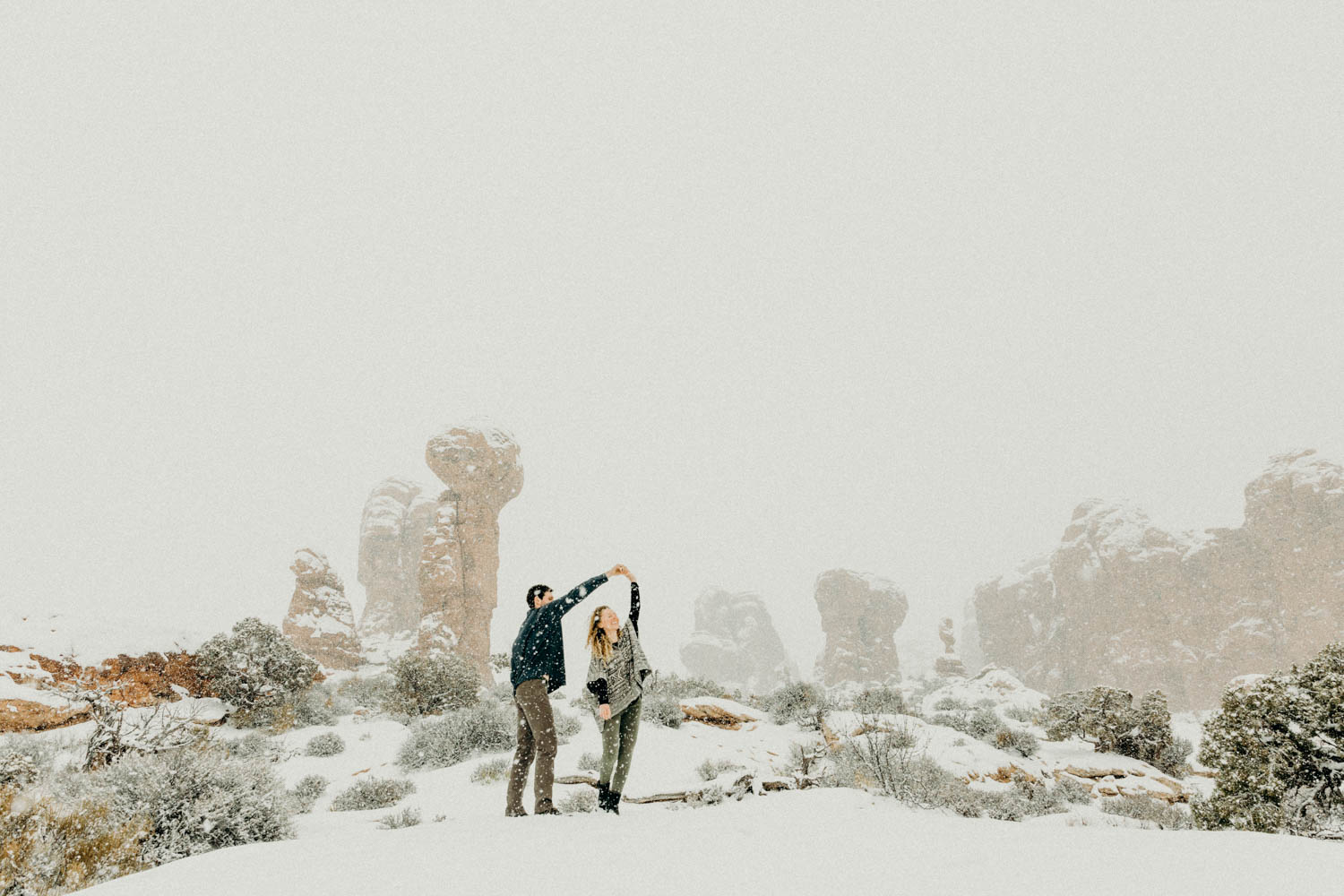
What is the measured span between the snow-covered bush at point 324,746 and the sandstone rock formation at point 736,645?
6173 centimetres

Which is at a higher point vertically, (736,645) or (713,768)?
(713,768)

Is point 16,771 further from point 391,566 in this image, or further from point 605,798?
point 391,566

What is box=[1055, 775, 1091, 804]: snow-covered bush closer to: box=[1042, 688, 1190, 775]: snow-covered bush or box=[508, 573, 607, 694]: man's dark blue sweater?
box=[1042, 688, 1190, 775]: snow-covered bush

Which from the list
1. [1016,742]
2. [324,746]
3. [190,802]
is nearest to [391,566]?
[324,746]

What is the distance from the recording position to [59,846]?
3.98 m

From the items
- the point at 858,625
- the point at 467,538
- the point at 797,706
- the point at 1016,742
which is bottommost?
the point at 858,625

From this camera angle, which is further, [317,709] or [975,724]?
[975,724]

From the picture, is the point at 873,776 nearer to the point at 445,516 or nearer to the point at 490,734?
the point at 490,734

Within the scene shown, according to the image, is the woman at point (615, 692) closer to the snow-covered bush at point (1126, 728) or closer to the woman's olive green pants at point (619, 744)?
the woman's olive green pants at point (619, 744)

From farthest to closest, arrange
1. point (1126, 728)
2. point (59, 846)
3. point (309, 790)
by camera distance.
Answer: point (1126, 728)
point (309, 790)
point (59, 846)

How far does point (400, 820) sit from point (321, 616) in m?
20.7

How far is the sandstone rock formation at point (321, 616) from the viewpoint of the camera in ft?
75.0

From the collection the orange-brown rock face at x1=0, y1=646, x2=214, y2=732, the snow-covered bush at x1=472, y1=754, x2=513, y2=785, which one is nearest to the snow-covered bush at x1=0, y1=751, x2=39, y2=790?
the orange-brown rock face at x1=0, y1=646, x2=214, y2=732

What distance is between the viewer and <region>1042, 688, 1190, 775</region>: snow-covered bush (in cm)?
1276
